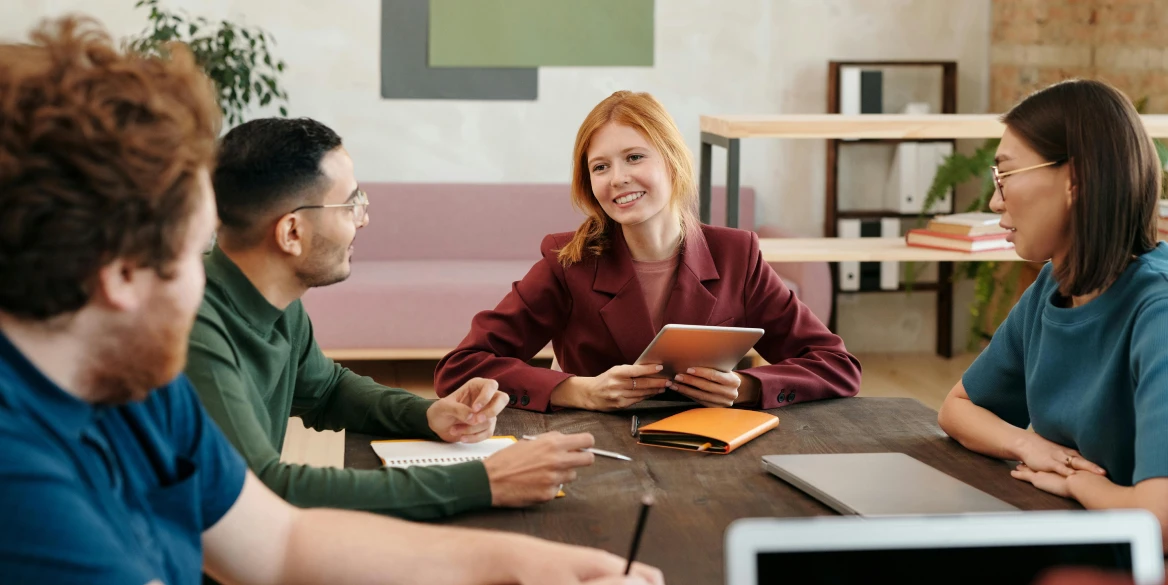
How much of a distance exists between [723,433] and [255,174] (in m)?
0.78

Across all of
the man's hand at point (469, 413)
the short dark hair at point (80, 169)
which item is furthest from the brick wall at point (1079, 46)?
the short dark hair at point (80, 169)

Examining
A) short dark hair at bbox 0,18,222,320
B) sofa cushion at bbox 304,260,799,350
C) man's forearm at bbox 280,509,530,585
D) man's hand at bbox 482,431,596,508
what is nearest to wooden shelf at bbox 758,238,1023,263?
sofa cushion at bbox 304,260,799,350

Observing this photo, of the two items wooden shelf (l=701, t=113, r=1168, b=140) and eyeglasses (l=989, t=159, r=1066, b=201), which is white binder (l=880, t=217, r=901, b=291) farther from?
eyeglasses (l=989, t=159, r=1066, b=201)

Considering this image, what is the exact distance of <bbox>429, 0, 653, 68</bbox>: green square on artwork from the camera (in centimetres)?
511

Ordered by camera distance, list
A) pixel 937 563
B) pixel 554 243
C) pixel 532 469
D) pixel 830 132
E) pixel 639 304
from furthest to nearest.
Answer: pixel 830 132, pixel 554 243, pixel 639 304, pixel 532 469, pixel 937 563

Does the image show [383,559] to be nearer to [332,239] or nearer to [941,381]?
[332,239]

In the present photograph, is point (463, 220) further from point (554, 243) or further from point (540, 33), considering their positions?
point (554, 243)

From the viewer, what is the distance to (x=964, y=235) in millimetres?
3787

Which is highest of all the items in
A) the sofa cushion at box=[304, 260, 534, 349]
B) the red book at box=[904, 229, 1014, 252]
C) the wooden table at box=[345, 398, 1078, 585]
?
the red book at box=[904, 229, 1014, 252]

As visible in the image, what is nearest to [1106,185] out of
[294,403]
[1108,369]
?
[1108,369]

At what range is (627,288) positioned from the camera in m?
2.29

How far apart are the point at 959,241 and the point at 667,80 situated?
190 cm

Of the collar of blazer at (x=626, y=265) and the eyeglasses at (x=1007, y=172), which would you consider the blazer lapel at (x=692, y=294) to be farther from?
A: the eyeglasses at (x=1007, y=172)

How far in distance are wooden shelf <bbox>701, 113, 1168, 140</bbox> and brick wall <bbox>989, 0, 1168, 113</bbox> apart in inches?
43.7
